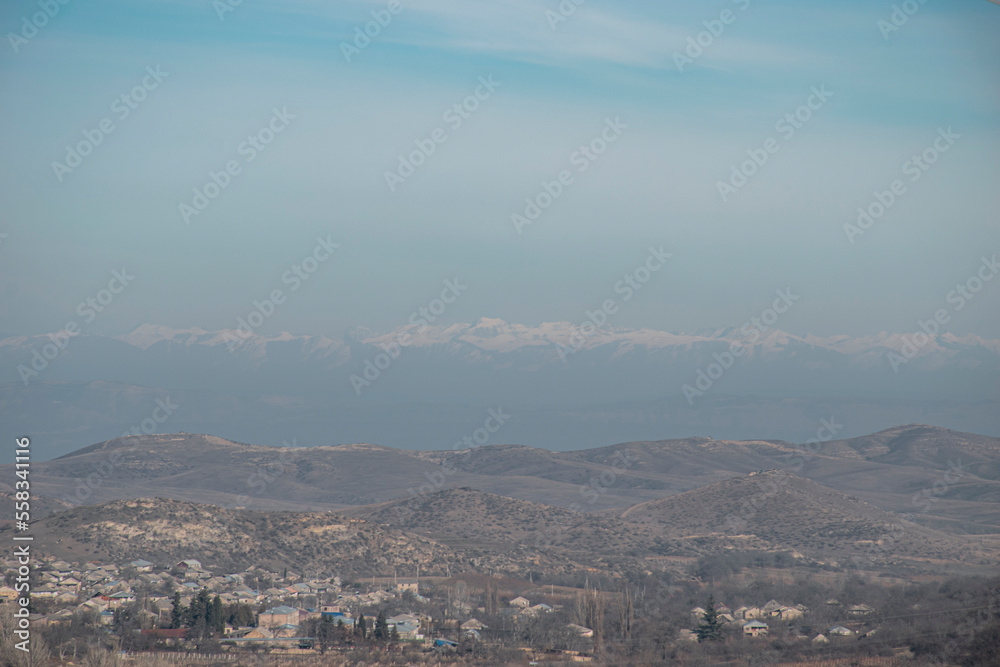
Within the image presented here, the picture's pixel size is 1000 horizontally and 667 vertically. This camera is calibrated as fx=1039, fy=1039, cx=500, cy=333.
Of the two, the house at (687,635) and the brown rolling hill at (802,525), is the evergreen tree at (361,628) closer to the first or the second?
the house at (687,635)

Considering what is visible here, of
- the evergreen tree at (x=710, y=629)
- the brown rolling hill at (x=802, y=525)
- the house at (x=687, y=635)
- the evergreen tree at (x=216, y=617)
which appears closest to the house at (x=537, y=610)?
the house at (x=687, y=635)

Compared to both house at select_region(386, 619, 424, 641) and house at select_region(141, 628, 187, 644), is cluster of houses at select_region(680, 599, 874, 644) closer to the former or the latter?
house at select_region(386, 619, 424, 641)

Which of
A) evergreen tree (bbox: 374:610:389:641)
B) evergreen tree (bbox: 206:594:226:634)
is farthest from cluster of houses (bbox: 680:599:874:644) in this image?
evergreen tree (bbox: 206:594:226:634)

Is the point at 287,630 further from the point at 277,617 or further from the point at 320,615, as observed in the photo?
the point at 320,615

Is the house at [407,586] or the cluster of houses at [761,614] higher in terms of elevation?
the house at [407,586]

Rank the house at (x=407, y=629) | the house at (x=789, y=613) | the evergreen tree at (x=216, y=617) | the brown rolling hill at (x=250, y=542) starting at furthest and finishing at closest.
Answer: the brown rolling hill at (x=250, y=542) < the house at (x=789, y=613) < the house at (x=407, y=629) < the evergreen tree at (x=216, y=617)

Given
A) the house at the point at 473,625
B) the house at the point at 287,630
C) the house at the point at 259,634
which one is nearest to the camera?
the house at the point at 259,634

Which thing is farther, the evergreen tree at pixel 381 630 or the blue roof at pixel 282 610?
the blue roof at pixel 282 610

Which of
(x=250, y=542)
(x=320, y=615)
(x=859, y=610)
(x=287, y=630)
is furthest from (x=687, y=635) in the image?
(x=250, y=542)
